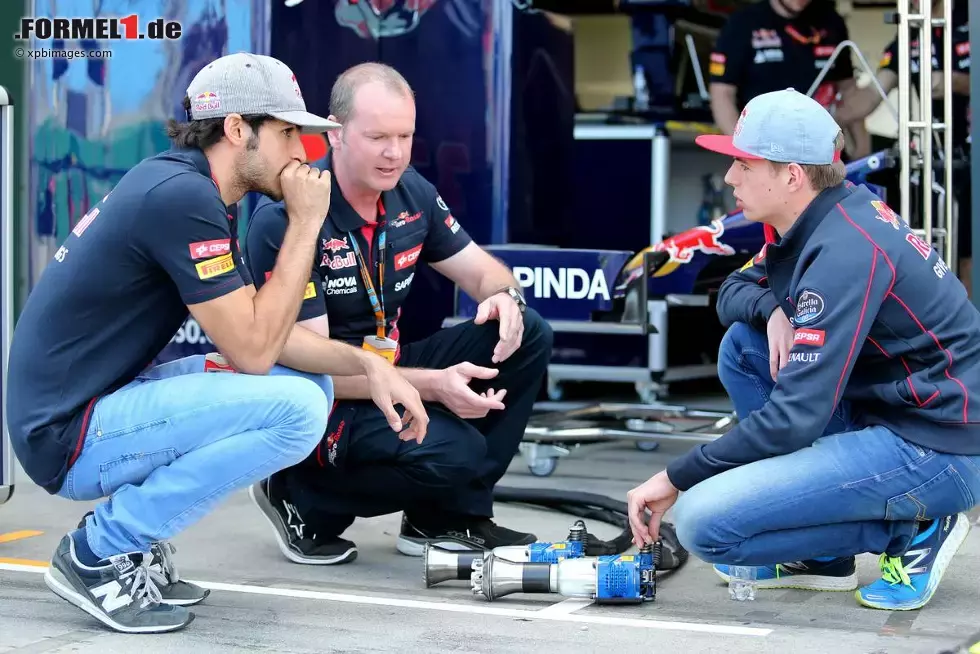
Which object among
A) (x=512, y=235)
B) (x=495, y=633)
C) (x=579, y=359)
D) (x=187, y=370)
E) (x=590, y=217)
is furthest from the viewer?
(x=590, y=217)

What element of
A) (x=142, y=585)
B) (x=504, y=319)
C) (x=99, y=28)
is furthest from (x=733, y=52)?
(x=142, y=585)

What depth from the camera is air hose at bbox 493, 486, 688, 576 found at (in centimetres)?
421

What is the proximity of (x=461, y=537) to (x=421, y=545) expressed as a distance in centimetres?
14

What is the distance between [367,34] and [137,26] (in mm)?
1012

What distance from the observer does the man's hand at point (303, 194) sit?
3.59 meters

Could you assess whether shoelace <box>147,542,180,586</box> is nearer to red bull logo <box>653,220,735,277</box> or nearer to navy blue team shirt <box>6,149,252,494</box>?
navy blue team shirt <box>6,149,252,494</box>

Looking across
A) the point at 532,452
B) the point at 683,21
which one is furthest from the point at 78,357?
the point at 683,21

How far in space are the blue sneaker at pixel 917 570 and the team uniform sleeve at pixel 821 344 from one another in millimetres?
429

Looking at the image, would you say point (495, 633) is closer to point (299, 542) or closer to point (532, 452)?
point (299, 542)

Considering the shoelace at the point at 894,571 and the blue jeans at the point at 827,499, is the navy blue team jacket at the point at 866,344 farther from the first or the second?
the shoelace at the point at 894,571

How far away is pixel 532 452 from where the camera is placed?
5.69m

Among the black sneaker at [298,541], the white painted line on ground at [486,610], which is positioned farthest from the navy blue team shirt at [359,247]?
the white painted line on ground at [486,610]

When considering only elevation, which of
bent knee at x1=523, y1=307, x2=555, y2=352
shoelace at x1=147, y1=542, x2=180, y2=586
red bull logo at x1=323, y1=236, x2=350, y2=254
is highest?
red bull logo at x1=323, y1=236, x2=350, y2=254

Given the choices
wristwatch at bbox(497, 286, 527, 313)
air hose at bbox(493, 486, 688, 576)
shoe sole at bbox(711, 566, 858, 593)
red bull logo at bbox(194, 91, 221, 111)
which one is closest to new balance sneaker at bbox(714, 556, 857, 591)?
shoe sole at bbox(711, 566, 858, 593)
